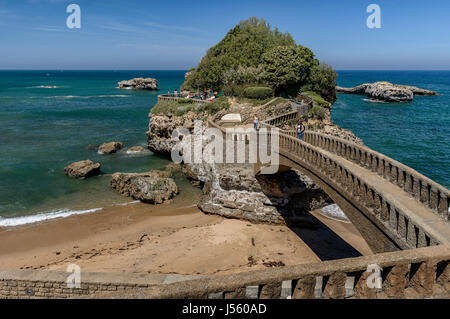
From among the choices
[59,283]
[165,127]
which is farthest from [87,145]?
[59,283]

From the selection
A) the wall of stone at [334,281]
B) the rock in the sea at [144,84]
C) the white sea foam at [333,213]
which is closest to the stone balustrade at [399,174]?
the wall of stone at [334,281]

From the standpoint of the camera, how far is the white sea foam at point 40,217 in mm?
19969

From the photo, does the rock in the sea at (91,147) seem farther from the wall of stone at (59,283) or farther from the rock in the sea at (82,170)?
the wall of stone at (59,283)

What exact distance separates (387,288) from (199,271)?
10775 mm

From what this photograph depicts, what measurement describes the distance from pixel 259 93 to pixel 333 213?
15.7 metres

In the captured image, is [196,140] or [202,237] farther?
[196,140]

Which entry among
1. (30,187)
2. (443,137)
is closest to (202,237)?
(30,187)

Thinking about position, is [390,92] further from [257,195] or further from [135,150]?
[257,195]

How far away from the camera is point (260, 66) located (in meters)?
36.1

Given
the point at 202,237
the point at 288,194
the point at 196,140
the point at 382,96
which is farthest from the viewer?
the point at 382,96

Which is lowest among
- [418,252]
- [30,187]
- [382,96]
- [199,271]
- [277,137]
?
[199,271]
